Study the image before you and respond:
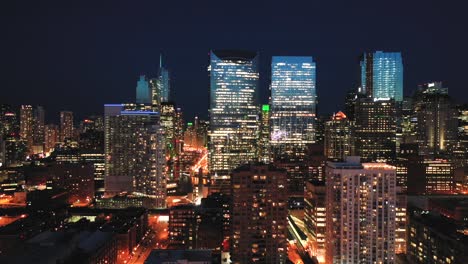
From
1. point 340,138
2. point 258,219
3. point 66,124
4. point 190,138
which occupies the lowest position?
point 258,219

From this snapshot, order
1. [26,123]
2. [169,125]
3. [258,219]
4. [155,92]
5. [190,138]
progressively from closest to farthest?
[258,219]
[169,125]
[155,92]
[26,123]
[190,138]

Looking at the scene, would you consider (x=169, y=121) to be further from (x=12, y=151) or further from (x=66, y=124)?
(x=66, y=124)

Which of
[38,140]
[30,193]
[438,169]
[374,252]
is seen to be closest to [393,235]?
[374,252]

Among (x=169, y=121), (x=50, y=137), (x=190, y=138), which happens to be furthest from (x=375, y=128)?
(x=50, y=137)

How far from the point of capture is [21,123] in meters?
122

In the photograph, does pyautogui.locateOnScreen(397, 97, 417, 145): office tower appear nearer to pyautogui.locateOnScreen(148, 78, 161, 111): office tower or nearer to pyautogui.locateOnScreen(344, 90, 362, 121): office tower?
pyautogui.locateOnScreen(344, 90, 362, 121): office tower

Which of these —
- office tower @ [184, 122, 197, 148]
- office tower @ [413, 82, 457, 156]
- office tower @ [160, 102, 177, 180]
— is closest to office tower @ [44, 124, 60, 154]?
office tower @ [160, 102, 177, 180]

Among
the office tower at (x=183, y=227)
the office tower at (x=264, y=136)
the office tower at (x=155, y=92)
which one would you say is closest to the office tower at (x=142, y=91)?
the office tower at (x=155, y=92)

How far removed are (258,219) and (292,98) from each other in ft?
226

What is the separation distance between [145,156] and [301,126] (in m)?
40.1

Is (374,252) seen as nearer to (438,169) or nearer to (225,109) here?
(438,169)

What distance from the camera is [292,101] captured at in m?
107

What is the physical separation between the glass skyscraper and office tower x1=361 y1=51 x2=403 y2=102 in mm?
16190

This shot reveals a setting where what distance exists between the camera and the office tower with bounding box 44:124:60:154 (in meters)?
126
